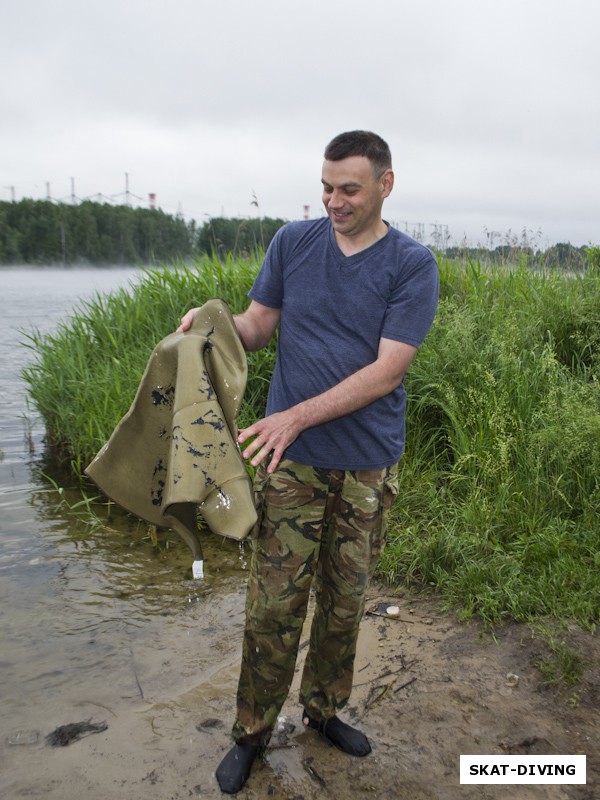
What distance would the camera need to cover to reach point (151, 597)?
4.30 meters

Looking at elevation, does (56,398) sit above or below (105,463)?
below

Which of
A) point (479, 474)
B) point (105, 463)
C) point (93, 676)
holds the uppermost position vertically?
point (105, 463)

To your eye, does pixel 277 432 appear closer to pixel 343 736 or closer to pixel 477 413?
pixel 343 736

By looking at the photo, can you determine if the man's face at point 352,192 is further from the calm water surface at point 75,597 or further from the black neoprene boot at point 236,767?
the calm water surface at point 75,597

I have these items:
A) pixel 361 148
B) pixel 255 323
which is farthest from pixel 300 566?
pixel 361 148

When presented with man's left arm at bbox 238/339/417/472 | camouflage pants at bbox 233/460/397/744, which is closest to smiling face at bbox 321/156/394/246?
man's left arm at bbox 238/339/417/472

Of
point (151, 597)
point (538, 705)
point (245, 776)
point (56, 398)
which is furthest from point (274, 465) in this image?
point (56, 398)

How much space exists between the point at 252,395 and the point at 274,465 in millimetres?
3558

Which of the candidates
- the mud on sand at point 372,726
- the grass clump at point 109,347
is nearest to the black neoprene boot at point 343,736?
the mud on sand at point 372,726

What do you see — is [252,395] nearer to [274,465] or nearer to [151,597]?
[151,597]

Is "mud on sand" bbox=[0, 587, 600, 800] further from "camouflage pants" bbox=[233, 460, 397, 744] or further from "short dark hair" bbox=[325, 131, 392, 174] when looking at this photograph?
"short dark hair" bbox=[325, 131, 392, 174]

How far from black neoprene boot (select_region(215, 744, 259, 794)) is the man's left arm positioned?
3.54 feet

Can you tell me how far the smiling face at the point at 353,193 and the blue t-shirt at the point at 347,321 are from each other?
86mm

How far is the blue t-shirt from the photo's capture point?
243 centimetres
